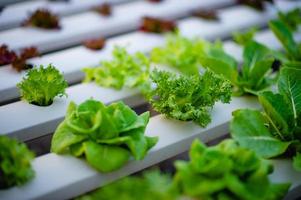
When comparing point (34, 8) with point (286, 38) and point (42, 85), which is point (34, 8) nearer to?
point (42, 85)

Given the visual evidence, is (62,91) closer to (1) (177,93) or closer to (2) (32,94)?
(2) (32,94)

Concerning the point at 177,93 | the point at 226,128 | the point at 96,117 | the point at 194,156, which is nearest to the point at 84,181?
the point at 96,117

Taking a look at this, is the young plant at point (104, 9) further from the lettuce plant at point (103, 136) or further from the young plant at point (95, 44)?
the lettuce plant at point (103, 136)

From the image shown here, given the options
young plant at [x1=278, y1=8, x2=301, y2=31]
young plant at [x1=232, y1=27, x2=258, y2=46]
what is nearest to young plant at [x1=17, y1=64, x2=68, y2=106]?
young plant at [x1=232, y1=27, x2=258, y2=46]

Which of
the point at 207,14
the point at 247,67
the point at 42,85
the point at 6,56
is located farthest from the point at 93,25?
the point at 247,67

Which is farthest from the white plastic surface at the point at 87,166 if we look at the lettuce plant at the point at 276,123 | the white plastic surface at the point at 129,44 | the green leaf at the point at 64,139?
the white plastic surface at the point at 129,44

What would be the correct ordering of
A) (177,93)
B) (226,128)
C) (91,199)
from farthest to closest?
(226,128) < (177,93) < (91,199)
